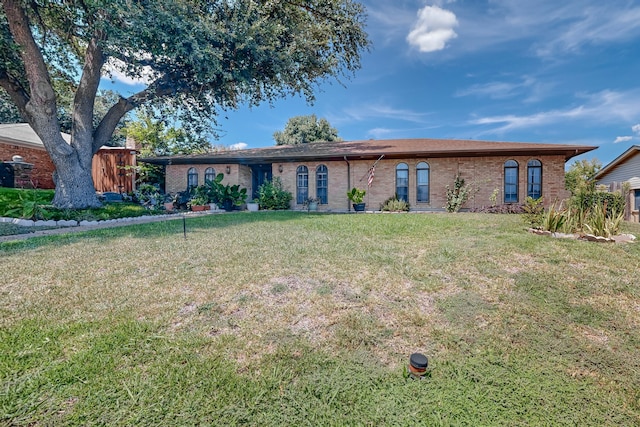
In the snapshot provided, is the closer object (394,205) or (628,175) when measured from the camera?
(394,205)

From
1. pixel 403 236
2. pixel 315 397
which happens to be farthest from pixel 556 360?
pixel 403 236

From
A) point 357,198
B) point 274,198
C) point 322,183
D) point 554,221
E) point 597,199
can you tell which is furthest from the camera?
point 322,183

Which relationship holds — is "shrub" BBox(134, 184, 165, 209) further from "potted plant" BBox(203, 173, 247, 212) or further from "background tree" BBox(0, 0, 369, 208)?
"background tree" BBox(0, 0, 369, 208)

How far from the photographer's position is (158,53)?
938cm

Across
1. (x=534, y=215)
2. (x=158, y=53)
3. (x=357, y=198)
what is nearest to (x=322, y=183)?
(x=357, y=198)

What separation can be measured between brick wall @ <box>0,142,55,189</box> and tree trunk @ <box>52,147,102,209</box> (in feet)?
24.9

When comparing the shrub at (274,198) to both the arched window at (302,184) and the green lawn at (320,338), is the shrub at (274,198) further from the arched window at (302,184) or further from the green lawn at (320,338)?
the green lawn at (320,338)

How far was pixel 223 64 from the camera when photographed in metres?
10.5

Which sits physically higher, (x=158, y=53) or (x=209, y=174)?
(x=158, y=53)

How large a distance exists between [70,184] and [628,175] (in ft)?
88.8

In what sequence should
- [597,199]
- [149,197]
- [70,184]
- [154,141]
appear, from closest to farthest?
[70,184] → [597,199] → [149,197] → [154,141]

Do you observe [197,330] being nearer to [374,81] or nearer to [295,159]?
[295,159]

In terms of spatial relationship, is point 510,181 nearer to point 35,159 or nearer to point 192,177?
point 192,177

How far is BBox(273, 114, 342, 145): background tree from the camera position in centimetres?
2684
